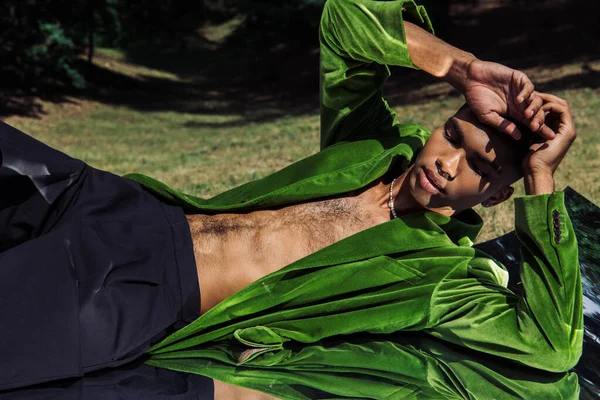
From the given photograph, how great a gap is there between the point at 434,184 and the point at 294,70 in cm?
2080

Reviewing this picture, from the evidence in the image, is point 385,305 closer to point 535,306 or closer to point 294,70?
point 535,306

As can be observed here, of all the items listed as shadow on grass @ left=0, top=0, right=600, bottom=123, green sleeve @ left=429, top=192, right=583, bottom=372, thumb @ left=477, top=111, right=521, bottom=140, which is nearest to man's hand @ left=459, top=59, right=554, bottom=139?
thumb @ left=477, top=111, right=521, bottom=140

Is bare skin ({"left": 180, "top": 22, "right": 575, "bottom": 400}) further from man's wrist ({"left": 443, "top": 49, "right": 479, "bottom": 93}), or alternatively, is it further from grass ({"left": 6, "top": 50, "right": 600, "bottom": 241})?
grass ({"left": 6, "top": 50, "right": 600, "bottom": 241})

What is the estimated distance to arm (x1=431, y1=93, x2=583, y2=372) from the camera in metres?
2.70

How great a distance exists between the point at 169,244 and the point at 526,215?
1.39m

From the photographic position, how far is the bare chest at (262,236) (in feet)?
10.0

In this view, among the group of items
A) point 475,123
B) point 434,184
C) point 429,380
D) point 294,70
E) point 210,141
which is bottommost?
point 294,70

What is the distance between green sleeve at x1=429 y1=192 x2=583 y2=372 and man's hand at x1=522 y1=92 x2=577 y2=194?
62 mm

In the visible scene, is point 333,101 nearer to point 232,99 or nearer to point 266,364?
point 266,364

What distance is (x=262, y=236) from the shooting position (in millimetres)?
3158

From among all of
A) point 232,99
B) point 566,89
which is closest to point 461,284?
point 566,89

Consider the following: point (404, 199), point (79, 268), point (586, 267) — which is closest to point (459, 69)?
point (404, 199)

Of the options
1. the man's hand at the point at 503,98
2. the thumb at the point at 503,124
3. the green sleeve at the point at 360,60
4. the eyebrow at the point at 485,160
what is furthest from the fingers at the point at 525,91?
the green sleeve at the point at 360,60

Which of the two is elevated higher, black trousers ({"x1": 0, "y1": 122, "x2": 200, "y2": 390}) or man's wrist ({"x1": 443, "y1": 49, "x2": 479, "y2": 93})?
man's wrist ({"x1": 443, "y1": 49, "x2": 479, "y2": 93})
